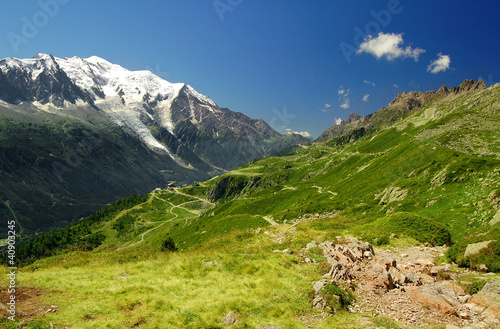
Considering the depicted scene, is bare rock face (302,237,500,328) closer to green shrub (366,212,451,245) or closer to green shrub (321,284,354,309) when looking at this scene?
green shrub (321,284,354,309)

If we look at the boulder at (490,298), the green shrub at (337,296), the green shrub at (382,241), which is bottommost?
the green shrub at (337,296)

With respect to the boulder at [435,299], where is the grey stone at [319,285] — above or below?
below

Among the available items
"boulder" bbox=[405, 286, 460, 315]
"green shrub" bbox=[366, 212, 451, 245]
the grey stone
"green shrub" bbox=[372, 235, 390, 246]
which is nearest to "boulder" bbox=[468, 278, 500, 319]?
"boulder" bbox=[405, 286, 460, 315]

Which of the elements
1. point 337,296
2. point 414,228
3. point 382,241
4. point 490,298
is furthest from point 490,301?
point 414,228

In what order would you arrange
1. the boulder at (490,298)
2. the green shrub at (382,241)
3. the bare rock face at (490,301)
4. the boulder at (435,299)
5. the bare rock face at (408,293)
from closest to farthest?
1. the bare rock face at (490,301)
2. the boulder at (490,298)
3. the bare rock face at (408,293)
4. the boulder at (435,299)
5. the green shrub at (382,241)

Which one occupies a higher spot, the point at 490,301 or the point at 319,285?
the point at 490,301

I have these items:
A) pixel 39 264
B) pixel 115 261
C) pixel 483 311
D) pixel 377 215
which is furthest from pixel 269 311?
pixel 377 215

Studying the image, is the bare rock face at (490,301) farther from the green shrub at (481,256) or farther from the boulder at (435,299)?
the green shrub at (481,256)

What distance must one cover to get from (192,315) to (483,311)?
15.7m

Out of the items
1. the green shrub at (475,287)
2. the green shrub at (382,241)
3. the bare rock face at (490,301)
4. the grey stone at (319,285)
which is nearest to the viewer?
the bare rock face at (490,301)

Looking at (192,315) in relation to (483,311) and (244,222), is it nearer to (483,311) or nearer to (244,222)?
(483,311)

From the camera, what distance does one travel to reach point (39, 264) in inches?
918

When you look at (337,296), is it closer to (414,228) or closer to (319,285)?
(319,285)

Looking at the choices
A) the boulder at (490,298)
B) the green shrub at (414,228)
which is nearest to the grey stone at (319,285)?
the boulder at (490,298)
